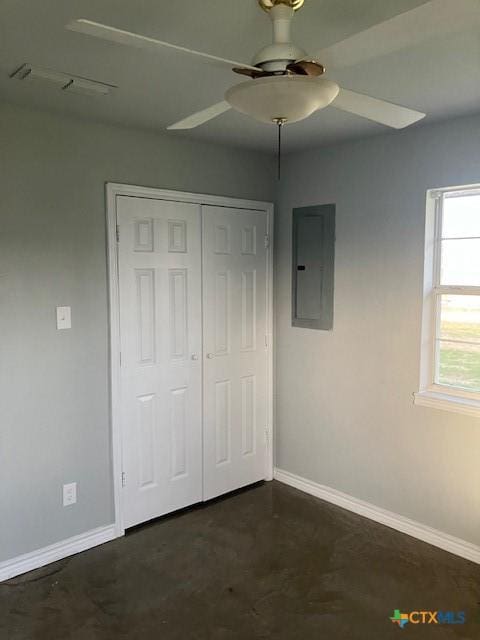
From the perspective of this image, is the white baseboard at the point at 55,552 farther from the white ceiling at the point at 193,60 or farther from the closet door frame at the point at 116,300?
the white ceiling at the point at 193,60

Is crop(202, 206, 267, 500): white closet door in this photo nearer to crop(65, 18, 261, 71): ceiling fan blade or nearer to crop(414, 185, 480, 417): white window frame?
crop(414, 185, 480, 417): white window frame

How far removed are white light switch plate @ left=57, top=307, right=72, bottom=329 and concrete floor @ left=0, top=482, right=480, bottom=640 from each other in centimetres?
126

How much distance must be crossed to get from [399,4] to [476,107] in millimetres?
1242

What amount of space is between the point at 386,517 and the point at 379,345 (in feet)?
3.47

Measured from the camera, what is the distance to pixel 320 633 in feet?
7.57

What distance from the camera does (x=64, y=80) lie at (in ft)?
7.06

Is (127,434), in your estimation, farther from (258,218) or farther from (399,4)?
(399,4)

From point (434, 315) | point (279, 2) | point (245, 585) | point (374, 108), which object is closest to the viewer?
point (279, 2)

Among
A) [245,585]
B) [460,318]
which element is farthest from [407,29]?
[245,585]

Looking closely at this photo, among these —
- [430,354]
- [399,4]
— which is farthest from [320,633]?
[399,4]

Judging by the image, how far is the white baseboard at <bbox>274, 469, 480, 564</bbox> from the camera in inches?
114

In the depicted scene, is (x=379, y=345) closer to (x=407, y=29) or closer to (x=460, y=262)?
(x=460, y=262)

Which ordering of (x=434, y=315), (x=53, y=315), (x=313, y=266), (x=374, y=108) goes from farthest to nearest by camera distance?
1. (x=313, y=266)
2. (x=434, y=315)
3. (x=53, y=315)
4. (x=374, y=108)

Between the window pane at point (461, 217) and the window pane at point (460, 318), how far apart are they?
0.36 m
